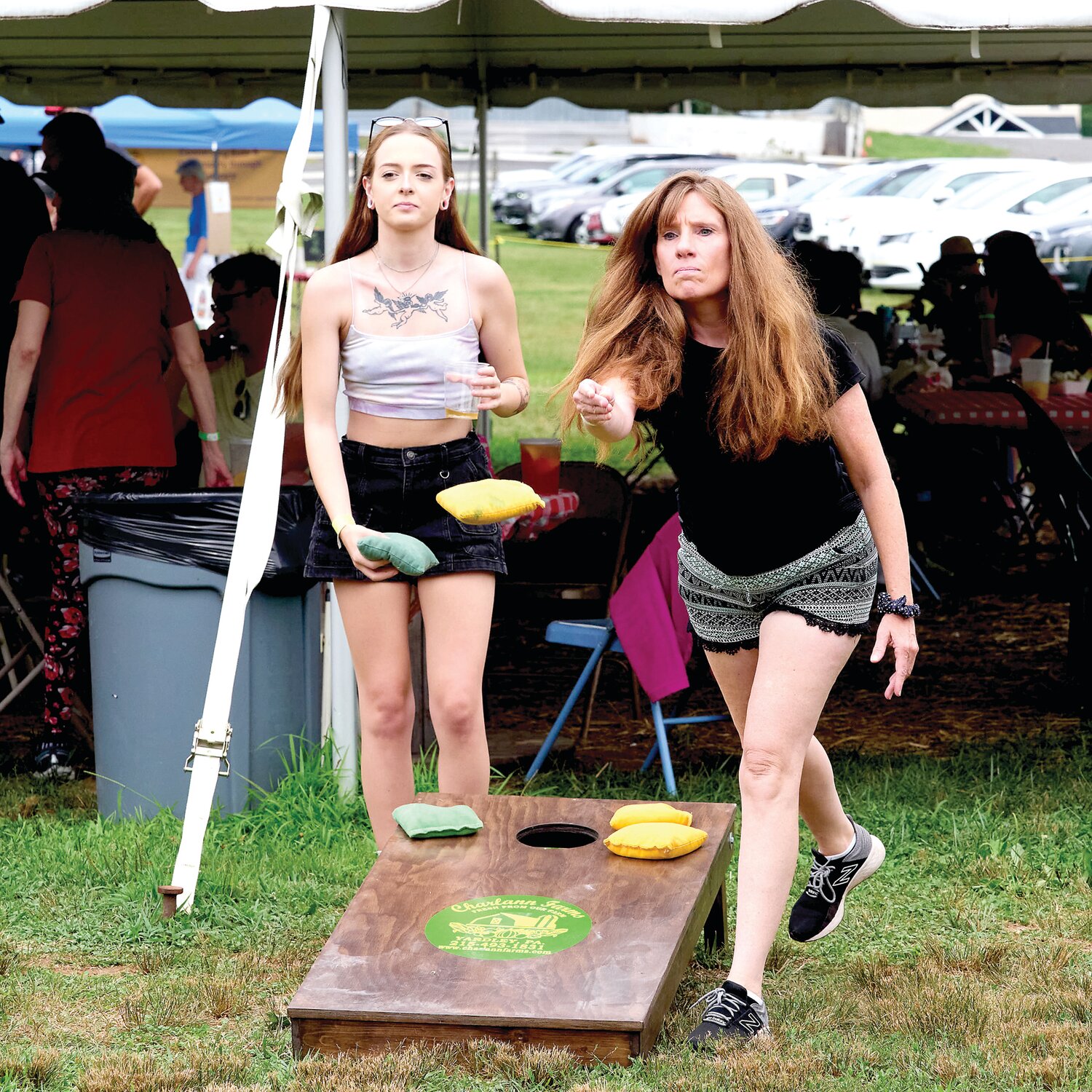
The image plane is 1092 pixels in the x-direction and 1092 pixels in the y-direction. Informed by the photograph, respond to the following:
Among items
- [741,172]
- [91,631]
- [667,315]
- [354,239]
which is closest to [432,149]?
[354,239]

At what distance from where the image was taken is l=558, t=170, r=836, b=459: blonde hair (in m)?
2.82

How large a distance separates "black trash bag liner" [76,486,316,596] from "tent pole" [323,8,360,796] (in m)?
0.21

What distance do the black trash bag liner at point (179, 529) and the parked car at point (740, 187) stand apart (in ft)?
62.8

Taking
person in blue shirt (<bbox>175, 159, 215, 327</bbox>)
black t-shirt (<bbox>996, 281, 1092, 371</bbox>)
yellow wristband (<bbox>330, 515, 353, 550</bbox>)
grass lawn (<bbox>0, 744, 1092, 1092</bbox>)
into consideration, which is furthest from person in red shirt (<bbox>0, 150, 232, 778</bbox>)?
person in blue shirt (<bbox>175, 159, 215, 327</bbox>)

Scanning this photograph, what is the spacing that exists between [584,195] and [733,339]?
22662 mm

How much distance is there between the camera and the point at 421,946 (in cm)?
291

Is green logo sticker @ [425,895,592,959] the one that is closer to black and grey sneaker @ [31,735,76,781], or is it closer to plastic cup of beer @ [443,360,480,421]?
plastic cup of beer @ [443,360,480,421]

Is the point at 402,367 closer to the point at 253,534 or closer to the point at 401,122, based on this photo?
the point at 401,122

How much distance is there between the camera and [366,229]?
11.6 ft

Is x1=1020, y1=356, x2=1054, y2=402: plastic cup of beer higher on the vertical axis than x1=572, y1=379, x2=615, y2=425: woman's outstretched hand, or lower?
lower

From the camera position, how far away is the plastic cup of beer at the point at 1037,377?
694 cm

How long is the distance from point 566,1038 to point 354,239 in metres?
1.86

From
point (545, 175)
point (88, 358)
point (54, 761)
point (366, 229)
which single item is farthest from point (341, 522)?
point (545, 175)

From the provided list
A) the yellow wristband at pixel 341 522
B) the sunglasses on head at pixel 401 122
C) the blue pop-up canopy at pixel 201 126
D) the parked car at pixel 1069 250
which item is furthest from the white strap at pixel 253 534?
the parked car at pixel 1069 250
